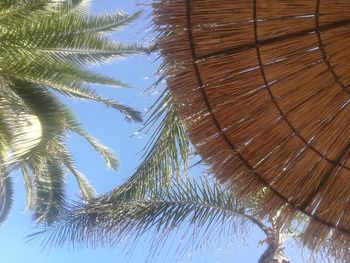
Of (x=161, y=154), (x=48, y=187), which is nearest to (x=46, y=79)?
A: (x=48, y=187)

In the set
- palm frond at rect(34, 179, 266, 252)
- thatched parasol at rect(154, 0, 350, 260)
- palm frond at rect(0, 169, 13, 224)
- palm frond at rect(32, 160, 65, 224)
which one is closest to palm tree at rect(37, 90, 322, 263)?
palm frond at rect(34, 179, 266, 252)

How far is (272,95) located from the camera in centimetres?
215

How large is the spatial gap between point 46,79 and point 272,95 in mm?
5956

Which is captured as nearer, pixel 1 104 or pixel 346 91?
pixel 346 91

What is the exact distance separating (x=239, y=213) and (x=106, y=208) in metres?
1.50

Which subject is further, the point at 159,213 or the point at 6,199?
the point at 6,199

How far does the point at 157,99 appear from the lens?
347 cm

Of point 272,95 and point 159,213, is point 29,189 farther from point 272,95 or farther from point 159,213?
point 272,95

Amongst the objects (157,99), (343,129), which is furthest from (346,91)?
(157,99)

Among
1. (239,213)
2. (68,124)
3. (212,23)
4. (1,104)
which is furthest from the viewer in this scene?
(68,124)

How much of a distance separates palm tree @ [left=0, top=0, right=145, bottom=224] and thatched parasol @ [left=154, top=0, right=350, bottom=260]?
419 cm

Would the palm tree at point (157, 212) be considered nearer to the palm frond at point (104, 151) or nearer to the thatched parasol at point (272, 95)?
the thatched parasol at point (272, 95)

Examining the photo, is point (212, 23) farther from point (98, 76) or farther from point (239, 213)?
point (98, 76)

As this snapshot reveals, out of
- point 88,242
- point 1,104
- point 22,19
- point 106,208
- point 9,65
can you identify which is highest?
point 22,19
